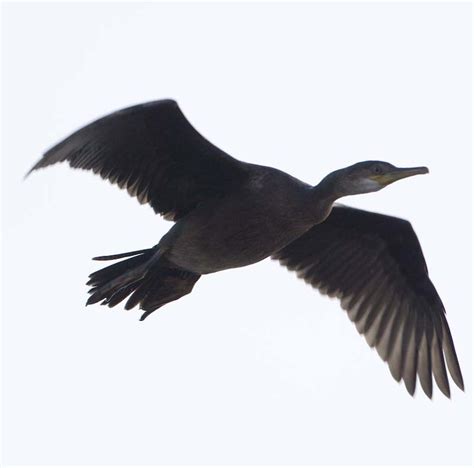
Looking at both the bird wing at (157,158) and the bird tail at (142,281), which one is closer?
the bird wing at (157,158)

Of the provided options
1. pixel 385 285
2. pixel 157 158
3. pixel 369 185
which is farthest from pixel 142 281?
pixel 385 285

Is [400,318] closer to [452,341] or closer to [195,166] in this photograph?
[452,341]

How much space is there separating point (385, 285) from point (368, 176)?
1.64 metres

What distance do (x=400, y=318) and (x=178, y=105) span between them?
2839 mm

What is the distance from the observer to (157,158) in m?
7.97

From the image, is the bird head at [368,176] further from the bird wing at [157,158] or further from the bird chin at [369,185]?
the bird wing at [157,158]

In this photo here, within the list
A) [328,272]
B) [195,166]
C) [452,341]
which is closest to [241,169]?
[195,166]

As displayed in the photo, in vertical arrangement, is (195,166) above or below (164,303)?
above

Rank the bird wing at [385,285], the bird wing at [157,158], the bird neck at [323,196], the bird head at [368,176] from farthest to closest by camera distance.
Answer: the bird wing at [385,285] → the bird head at [368,176] → the bird neck at [323,196] → the bird wing at [157,158]

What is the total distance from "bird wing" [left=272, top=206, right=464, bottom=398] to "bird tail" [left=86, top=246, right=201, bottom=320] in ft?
3.67

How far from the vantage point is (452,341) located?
9.30 m

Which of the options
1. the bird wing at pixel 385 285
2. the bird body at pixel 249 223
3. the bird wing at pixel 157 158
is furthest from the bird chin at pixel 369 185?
the bird wing at pixel 385 285

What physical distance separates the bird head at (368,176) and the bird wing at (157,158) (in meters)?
0.65

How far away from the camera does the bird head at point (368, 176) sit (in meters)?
7.89
